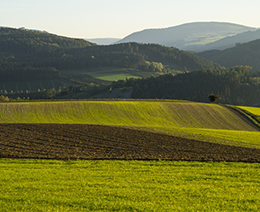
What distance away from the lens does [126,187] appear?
58.8 ft

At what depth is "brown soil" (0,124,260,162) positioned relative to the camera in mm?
29141

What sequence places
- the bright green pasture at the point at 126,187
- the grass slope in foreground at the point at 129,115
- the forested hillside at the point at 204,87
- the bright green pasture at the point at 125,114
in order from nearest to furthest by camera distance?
the bright green pasture at the point at 126,187
the grass slope in foreground at the point at 129,115
the bright green pasture at the point at 125,114
the forested hillside at the point at 204,87

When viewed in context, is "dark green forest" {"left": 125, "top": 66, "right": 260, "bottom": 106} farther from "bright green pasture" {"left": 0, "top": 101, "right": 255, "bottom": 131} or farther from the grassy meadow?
the grassy meadow

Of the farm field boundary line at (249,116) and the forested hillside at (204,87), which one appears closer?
the farm field boundary line at (249,116)

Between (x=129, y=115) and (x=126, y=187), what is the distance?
174 feet

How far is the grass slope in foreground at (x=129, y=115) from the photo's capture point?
213 ft

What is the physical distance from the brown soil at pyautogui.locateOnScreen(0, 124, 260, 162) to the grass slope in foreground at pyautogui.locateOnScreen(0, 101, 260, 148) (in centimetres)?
1763

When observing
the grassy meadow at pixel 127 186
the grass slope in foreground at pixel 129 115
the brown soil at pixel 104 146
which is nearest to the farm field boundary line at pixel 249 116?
the grass slope in foreground at pixel 129 115

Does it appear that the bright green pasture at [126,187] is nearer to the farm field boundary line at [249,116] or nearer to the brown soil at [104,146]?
the brown soil at [104,146]

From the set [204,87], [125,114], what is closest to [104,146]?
[125,114]

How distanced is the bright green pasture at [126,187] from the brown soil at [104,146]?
3.64 metres

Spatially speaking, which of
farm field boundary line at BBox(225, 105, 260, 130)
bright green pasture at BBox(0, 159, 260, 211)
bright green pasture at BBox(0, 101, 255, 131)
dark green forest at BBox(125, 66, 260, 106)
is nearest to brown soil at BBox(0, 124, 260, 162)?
bright green pasture at BBox(0, 159, 260, 211)

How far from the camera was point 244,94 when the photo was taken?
16562 cm

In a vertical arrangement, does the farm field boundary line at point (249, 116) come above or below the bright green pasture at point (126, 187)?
below
